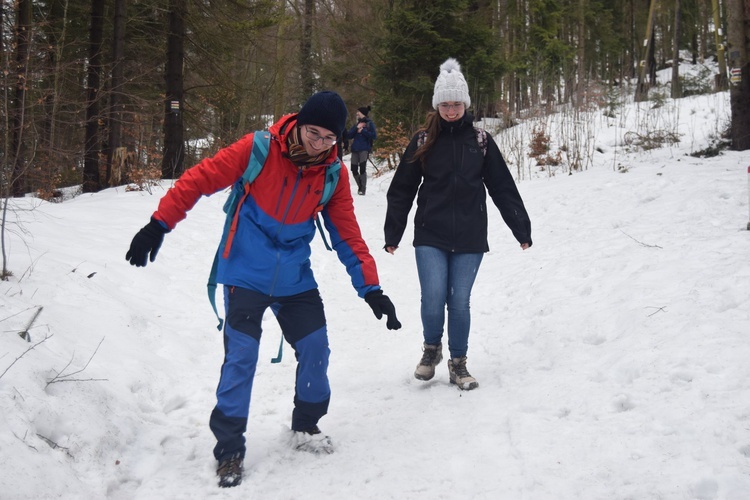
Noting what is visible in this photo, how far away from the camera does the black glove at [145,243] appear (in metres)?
2.61

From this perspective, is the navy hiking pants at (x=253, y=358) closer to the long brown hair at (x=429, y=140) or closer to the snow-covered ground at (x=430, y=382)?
the snow-covered ground at (x=430, y=382)

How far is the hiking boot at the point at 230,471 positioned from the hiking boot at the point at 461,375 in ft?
5.43

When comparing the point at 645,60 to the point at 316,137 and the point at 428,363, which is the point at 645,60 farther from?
the point at 316,137

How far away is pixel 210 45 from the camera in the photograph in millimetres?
13773

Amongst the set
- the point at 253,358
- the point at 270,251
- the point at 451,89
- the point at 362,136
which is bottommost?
the point at 253,358

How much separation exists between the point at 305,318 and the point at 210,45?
41.1ft

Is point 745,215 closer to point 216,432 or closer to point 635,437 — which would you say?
point 635,437

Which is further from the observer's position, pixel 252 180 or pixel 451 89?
pixel 451 89

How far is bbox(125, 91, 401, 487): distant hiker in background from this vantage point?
2.73 m

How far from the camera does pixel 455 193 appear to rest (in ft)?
12.4

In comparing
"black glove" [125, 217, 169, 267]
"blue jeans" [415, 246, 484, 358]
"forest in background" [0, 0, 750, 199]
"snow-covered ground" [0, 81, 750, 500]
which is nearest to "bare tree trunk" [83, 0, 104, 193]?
"forest in background" [0, 0, 750, 199]

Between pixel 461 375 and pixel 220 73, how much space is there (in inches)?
484

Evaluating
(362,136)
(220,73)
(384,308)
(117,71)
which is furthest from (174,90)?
(384,308)

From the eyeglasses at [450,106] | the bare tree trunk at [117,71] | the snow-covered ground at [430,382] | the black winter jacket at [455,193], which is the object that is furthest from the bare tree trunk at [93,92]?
the eyeglasses at [450,106]
